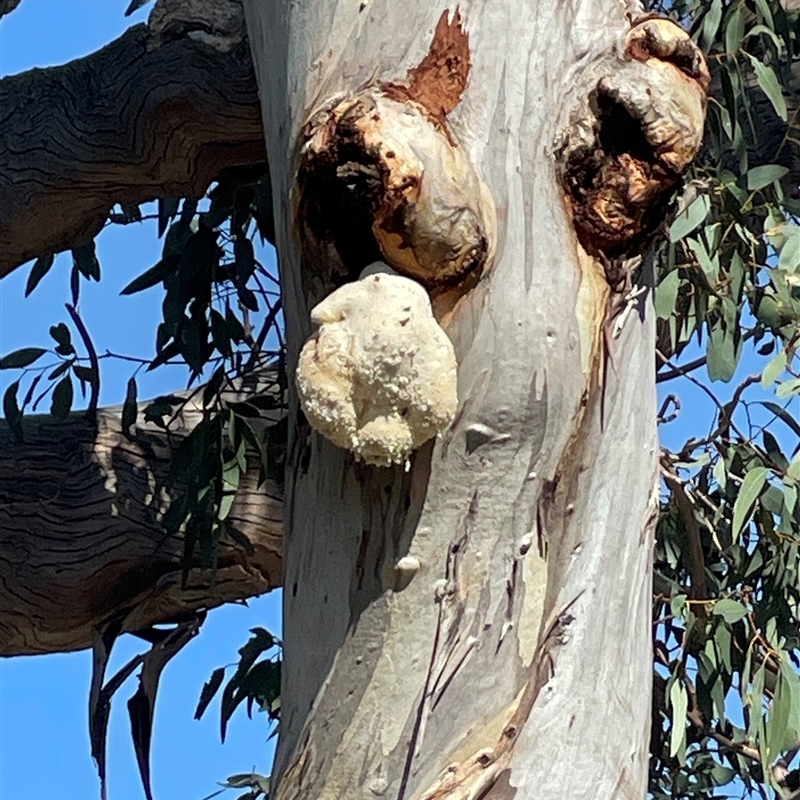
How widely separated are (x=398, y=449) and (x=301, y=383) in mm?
73

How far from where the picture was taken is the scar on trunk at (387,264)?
0.89 metres

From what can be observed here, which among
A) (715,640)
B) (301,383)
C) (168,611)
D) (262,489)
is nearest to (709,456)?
(715,640)

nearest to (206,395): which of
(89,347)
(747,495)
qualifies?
(89,347)

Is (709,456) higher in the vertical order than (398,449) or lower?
higher

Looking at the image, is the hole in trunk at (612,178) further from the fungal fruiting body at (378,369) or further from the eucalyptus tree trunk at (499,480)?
the fungal fruiting body at (378,369)

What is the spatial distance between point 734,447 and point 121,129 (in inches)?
33.6

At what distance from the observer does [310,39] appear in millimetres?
1038

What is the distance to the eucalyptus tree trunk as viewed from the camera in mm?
931

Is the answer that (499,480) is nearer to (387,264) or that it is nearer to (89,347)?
(387,264)

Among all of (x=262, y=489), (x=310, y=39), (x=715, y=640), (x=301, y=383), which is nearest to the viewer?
(x=301, y=383)

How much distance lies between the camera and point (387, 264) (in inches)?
36.4

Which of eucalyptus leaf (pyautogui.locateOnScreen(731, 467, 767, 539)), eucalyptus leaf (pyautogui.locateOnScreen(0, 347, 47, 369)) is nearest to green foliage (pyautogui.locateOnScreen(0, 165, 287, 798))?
eucalyptus leaf (pyautogui.locateOnScreen(0, 347, 47, 369))

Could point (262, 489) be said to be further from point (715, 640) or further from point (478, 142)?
point (478, 142)

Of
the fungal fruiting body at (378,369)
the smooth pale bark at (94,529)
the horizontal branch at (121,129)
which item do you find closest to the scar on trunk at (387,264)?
the fungal fruiting body at (378,369)
